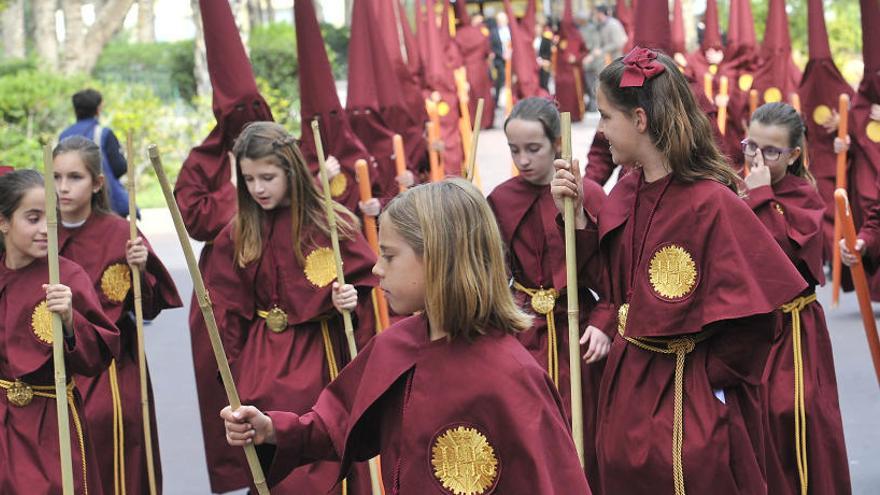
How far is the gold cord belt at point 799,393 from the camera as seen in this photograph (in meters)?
5.56

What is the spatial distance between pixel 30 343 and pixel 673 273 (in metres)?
2.29

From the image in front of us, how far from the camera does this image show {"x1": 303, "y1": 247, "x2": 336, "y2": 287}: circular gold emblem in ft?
18.9

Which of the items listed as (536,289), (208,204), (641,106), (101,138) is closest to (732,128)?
(101,138)

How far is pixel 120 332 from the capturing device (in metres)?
6.04

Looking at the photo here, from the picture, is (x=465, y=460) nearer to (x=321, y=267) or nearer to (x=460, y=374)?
(x=460, y=374)

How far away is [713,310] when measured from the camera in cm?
412

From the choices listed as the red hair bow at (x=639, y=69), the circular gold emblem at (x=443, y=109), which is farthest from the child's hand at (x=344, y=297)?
the circular gold emblem at (x=443, y=109)

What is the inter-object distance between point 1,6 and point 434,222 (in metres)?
13.0

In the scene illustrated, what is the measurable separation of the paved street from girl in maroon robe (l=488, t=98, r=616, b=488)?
3.55ft

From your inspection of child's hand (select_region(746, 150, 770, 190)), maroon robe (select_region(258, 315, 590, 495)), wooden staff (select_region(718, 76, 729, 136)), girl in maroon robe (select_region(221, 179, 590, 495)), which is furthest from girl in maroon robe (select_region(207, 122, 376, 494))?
wooden staff (select_region(718, 76, 729, 136))

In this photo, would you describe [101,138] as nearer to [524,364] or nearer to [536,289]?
[536,289]

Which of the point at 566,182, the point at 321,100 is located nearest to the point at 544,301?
the point at 566,182

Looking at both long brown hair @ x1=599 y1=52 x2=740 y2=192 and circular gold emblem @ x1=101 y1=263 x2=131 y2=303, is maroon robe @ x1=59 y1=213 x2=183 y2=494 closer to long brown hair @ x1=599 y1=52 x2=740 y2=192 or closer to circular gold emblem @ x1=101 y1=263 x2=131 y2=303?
circular gold emblem @ x1=101 y1=263 x2=131 y2=303

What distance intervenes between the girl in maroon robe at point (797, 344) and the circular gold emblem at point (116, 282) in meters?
2.62
